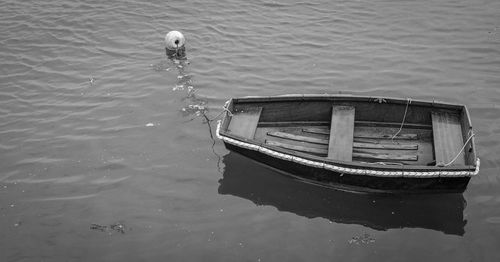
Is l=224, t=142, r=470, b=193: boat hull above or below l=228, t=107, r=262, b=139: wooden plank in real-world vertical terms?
below

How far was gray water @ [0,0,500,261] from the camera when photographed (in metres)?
7.74

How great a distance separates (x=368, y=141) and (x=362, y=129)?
424 mm

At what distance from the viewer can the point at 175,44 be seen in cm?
1328

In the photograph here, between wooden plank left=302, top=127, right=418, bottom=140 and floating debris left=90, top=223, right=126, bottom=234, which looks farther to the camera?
wooden plank left=302, top=127, right=418, bottom=140

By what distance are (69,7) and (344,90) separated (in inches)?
471

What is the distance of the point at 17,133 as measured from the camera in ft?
34.5

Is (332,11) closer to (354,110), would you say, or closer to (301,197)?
(354,110)

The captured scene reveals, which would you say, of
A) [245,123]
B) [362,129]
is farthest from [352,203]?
[245,123]

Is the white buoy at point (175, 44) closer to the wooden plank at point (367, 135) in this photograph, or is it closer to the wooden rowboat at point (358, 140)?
the wooden rowboat at point (358, 140)

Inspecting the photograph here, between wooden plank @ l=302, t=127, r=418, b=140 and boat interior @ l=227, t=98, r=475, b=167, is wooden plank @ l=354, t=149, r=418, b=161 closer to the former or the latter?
boat interior @ l=227, t=98, r=475, b=167

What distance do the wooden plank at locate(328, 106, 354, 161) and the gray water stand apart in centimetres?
86

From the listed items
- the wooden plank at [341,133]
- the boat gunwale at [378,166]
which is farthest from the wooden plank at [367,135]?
the boat gunwale at [378,166]

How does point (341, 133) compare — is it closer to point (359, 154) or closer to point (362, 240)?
point (359, 154)

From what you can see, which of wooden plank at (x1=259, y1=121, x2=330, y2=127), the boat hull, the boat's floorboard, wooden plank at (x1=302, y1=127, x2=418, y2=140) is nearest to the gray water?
the boat hull
